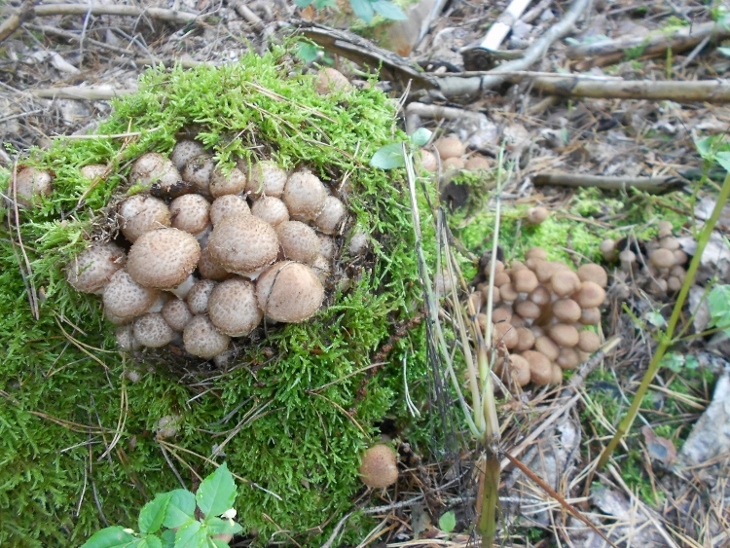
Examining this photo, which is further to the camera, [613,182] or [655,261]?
[613,182]

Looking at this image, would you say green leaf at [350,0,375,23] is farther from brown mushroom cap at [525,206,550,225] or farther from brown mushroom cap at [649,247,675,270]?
brown mushroom cap at [649,247,675,270]

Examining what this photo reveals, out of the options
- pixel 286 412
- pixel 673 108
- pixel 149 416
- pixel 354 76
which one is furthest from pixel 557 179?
pixel 149 416

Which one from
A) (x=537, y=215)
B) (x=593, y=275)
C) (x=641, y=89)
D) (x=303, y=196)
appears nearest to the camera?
(x=303, y=196)

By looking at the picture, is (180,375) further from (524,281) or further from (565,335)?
(565,335)

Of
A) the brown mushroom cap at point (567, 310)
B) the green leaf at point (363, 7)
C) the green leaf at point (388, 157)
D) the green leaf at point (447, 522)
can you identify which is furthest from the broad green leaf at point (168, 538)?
the green leaf at point (363, 7)

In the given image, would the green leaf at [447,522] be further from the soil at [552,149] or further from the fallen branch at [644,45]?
the fallen branch at [644,45]

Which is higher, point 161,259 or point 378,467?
point 161,259

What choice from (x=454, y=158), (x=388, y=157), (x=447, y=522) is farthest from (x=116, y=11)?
(x=447, y=522)
